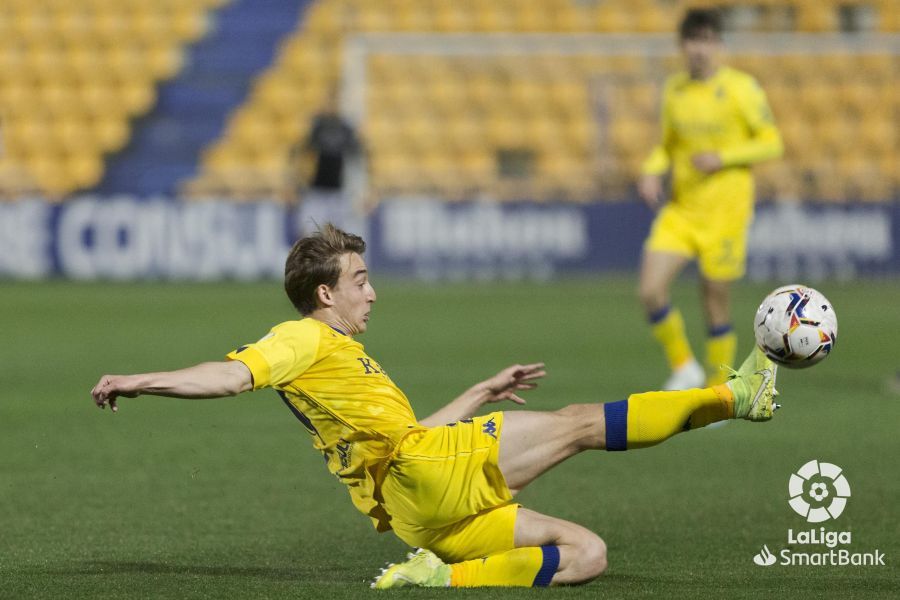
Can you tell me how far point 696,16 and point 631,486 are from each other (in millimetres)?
3203

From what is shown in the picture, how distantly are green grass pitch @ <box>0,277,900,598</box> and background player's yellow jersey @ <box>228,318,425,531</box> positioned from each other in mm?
387

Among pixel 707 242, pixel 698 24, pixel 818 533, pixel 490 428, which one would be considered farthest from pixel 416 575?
pixel 698 24

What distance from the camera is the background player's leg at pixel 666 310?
9.41m

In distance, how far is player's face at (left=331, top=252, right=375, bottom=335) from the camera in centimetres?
496

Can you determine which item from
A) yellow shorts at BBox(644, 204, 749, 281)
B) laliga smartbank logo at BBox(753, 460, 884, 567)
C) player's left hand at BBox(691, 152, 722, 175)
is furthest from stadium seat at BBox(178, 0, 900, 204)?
laliga smartbank logo at BBox(753, 460, 884, 567)

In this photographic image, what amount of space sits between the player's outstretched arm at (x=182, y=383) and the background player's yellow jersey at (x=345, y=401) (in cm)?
27

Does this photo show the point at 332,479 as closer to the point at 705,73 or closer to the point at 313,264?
the point at 313,264

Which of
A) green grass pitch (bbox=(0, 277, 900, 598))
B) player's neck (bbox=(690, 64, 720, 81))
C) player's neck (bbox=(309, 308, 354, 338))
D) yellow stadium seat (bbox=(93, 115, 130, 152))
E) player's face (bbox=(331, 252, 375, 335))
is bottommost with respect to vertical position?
green grass pitch (bbox=(0, 277, 900, 598))

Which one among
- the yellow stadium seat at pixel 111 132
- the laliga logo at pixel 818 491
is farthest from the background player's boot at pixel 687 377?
the yellow stadium seat at pixel 111 132

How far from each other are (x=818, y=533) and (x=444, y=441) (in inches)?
67.9

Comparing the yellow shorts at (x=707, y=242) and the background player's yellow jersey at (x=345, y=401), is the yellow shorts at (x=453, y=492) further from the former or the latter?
the yellow shorts at (x=707, y=242)

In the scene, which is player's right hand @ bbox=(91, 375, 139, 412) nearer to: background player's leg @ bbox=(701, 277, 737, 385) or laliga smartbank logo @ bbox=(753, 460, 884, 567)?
laliga smartbank logo @ bbox=(753, 460, 884, 567)

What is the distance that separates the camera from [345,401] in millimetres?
4871

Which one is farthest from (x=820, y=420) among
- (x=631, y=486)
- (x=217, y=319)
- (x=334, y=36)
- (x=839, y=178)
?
(x=334, y=36)
